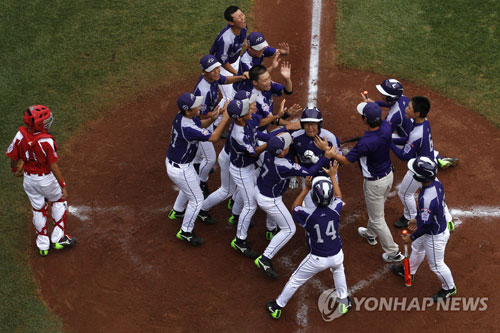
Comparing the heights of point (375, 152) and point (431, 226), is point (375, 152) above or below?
above

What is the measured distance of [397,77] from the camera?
1274cm

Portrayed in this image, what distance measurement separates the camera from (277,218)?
29.2 ft

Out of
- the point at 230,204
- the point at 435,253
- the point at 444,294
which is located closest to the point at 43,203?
the point at 230,204

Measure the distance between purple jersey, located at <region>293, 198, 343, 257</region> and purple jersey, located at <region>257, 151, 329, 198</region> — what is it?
2.18 ft

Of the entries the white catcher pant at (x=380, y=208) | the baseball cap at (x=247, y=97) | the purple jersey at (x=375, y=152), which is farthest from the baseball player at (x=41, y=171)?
the white catcher pant at (x=380, y=208)

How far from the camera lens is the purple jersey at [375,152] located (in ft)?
28.0

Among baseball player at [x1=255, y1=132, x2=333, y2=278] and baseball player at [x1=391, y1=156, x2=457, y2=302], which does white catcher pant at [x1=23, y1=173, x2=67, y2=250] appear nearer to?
baseball player at [x1=255, y1=132, x2=333, y2=278]

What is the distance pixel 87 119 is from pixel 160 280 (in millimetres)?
4464

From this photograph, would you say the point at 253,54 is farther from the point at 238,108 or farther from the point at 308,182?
the point at 308,182

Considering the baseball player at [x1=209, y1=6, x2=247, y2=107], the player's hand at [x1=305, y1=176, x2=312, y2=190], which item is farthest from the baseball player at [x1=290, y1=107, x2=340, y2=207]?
the baseball player at [x1=209, y1=6, x2=247, y2=107]

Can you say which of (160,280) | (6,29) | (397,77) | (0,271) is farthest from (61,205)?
(397,77)

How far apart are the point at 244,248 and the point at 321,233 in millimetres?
1966

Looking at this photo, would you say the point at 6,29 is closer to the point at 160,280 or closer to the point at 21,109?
the point at 21,109

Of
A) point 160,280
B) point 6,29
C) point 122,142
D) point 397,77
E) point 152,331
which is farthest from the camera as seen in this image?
point 6,29
